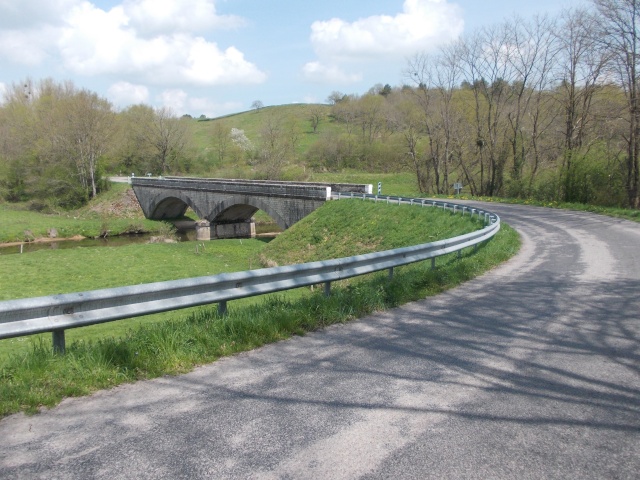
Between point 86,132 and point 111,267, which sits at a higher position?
point 86,132

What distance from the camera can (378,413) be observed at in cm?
400

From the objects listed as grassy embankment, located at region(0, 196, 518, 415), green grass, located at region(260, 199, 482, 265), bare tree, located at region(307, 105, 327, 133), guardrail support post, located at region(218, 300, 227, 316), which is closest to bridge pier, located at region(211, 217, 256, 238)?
green grass, located at region(260, 199, 482, 265)

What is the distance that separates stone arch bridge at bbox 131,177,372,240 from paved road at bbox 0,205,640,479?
27064 mm

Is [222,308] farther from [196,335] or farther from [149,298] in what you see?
[149,298]

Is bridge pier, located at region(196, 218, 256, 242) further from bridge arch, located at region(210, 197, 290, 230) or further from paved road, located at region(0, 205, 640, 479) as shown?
paved road, located at region(0, 205, 640, 479)

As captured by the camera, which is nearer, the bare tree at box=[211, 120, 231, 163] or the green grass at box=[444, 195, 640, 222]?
the green grass at box=[444, 195, 640, 222]

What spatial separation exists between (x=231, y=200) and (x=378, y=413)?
125 feet

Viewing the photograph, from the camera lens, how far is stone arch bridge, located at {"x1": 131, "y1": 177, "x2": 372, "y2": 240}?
3453cm

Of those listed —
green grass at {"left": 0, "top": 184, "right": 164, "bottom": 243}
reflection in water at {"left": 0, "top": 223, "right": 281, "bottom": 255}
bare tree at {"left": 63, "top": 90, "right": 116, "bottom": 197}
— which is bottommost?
reflection in water at {"left": 0, "top": 223, "right": 281, "bottom": 255}

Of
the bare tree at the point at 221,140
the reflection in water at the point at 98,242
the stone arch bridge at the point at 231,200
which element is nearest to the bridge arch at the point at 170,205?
the stone arch bridge at the point at 231,200

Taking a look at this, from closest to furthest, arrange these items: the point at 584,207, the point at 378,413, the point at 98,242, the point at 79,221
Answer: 1. the point at 378,413
2. the point at 584,207
3. the point at 98,242
4. the point at 79,221

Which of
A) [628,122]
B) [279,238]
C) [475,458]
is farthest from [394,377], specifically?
[628,122]

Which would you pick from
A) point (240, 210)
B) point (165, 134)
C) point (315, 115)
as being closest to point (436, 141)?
point (240, 210)

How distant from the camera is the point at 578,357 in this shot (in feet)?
17.9
